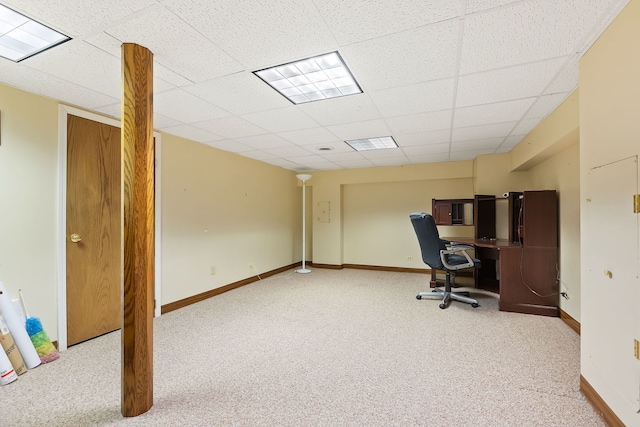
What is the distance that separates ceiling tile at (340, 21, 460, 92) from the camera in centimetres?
164

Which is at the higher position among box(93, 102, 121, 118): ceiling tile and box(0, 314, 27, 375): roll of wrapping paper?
box(93, 102, 121, 118): ceiling tile

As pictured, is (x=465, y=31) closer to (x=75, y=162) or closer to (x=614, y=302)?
(x=614, y=302)

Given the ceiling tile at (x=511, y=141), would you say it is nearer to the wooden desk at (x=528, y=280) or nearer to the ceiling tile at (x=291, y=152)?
the wooden desk at (x=528, y=280)

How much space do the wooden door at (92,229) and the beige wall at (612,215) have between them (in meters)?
3.97

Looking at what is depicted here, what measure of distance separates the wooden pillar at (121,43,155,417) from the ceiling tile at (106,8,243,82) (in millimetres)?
109

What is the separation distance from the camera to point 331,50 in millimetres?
1808

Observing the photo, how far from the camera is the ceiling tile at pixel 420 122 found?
2.92 meters

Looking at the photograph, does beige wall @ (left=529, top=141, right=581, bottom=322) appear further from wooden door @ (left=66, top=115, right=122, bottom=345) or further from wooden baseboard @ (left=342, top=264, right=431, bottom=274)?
wooden door @ (left=66, top=115, right=122, bottom=345)

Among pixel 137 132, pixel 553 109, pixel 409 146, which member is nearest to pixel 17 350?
pixel 137 132

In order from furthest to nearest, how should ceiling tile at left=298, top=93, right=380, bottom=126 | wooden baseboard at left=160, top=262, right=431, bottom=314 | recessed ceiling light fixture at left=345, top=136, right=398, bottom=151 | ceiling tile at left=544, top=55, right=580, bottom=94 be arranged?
recessed ceiling light fixture at left=345, top=136, right=398, bottom=151 → wooden baseboard at left=160, top=262, right=431, bottom=314 → ceiling tile at left=298, top=93, right=380, bottom=126 → ceiling tile at left=544, top=55, right=580, bottom=94

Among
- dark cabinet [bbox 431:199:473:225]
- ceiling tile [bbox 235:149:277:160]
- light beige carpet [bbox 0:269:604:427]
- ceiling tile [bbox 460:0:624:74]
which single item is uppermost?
ceiling tile [bbox 460:0:624:74]

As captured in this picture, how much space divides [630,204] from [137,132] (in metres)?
2.73

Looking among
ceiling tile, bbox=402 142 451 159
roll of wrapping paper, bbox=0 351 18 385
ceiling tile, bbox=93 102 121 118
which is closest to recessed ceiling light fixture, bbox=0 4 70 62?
ceiling tile, bbox=93 102 121 118

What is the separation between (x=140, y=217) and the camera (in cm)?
170
